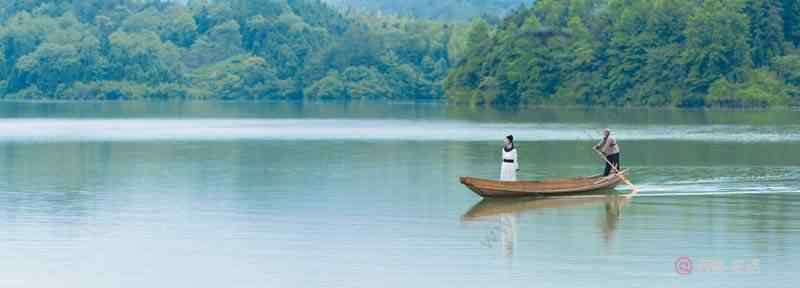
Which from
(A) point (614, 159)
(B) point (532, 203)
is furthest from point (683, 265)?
(A) point (614, 159)

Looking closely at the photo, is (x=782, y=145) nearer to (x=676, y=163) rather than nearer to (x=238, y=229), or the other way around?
(x=676, y=163)

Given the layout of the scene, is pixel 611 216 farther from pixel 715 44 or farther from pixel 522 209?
pixel 715 44

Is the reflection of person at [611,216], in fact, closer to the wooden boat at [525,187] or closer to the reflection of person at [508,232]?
the wooden boat at [525,187]

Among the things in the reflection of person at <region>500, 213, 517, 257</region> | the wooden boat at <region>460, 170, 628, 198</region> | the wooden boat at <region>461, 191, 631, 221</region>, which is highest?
the wooden boat at <region>460, 170, 628, 198</region>

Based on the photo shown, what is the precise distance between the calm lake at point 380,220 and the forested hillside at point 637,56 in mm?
87756

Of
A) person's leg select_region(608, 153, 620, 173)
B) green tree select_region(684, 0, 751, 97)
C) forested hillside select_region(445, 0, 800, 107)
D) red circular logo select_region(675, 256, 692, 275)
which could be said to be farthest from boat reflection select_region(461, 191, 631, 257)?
forested hillside select_region(445, 0, 800, 107)

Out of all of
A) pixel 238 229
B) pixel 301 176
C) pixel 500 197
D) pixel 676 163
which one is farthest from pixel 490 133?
pixel 238 229

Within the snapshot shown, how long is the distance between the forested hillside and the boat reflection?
116m

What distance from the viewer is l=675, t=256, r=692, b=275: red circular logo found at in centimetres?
2719

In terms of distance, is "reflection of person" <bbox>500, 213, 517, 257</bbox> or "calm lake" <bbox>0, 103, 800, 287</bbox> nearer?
"calm lake" <bbox>0, 103, 800, 287</bbox>

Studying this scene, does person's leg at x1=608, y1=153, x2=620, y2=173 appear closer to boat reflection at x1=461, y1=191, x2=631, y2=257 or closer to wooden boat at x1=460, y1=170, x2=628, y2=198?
boat reflection at x1=461, y1=191, x2=631, y2=257

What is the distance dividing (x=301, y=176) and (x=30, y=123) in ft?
Answer: 204

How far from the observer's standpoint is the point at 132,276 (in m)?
27.2

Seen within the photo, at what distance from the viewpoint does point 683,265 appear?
1100 inches
